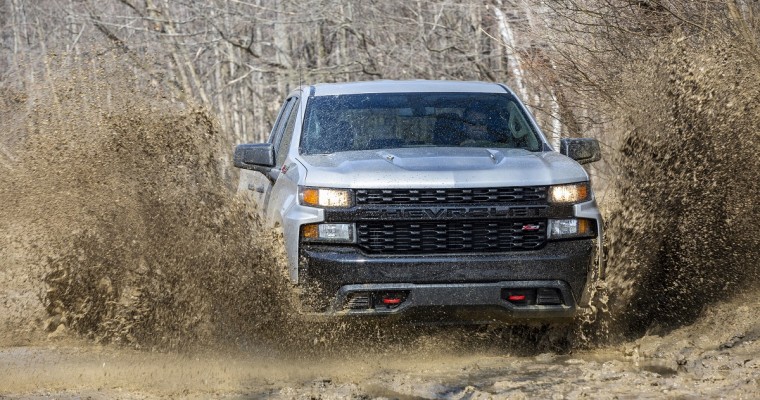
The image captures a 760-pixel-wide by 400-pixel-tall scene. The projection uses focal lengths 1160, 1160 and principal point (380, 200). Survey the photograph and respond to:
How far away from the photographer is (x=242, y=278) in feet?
21.0

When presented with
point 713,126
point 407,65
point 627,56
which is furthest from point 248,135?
point 713,126

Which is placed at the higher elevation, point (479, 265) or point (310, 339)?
point (479, 265)

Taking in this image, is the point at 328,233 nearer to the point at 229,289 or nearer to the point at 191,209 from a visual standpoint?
the point at 229,289

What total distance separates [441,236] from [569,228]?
0.70 meters

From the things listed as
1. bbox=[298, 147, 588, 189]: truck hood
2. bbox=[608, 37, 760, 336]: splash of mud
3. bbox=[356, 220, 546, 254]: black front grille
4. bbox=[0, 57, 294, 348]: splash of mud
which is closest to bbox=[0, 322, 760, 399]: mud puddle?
bbox=[0, 57, 294, 348]: splash of mud

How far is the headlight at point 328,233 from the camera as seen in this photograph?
236 inches

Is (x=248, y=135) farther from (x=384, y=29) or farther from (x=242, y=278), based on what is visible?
(x=242, y=278)

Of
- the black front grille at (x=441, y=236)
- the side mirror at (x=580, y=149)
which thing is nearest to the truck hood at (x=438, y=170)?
the black front grille at (x=441, y=236)

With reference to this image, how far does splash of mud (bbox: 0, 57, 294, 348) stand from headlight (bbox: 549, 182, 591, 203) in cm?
155

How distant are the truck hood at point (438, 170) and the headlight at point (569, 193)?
0.11 feet

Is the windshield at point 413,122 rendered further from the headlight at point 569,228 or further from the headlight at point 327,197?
the headlight at point 569,228

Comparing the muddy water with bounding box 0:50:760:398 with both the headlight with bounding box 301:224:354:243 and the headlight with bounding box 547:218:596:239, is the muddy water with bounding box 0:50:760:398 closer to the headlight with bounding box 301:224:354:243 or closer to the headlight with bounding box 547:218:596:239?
the headlight with bounding box 301:224:354:243

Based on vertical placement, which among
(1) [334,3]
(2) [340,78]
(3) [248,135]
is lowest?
(3) [248,135]

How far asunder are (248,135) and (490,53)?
1192 cm
